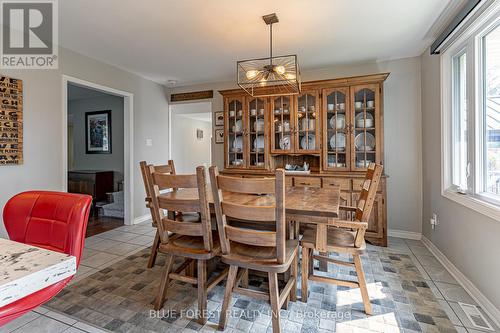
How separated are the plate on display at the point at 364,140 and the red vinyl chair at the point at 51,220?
3.08 m

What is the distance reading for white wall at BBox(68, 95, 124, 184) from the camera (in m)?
4.74

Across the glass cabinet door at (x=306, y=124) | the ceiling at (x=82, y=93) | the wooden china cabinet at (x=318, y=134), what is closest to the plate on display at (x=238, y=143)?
the wooden china cabinet at (x=318, y=134)

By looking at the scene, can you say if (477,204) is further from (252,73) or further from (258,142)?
(258,142)

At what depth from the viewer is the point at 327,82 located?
10.9 feet

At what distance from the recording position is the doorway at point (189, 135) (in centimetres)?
490

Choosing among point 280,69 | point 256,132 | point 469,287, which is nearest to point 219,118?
point 256,132

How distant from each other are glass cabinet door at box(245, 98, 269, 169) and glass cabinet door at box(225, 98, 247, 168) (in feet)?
0.45

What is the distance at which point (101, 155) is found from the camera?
5.01 metres

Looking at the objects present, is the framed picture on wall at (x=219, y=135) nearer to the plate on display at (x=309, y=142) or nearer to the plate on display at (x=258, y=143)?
the plate on display at (x=258, y=143)

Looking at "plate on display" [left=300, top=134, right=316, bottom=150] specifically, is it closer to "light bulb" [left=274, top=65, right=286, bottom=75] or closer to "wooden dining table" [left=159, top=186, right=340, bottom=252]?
"wooden dining table" [left=159, top=186, right=340, bottom=252]

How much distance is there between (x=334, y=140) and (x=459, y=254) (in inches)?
70.9

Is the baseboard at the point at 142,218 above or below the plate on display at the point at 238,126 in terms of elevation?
below

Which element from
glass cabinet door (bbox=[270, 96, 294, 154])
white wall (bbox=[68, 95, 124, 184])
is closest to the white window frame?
glass cabinet door (bbox=[270, 96, 294, 154])

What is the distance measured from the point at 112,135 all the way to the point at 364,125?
4451 mm
